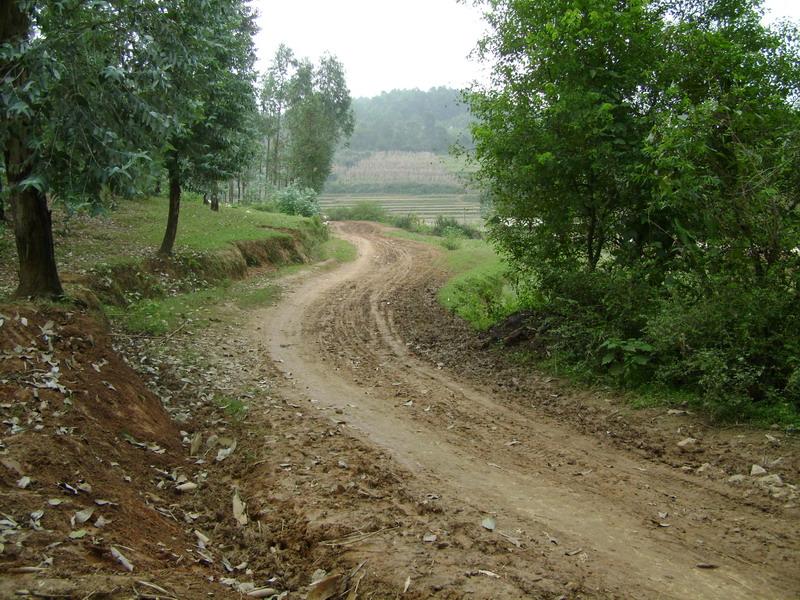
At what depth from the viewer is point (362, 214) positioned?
49281 mm

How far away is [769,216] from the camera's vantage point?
25.5 ft

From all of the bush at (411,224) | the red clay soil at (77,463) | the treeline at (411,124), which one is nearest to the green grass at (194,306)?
the red clay soil at (77,463)

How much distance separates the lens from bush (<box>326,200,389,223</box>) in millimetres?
48719

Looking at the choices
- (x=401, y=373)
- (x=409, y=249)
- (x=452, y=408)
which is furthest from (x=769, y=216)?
(x=409, y=249)

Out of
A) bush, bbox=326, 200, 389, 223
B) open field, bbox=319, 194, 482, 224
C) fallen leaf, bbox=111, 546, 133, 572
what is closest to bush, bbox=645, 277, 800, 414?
fallen leaf, bbox=111, 546, 133, 572

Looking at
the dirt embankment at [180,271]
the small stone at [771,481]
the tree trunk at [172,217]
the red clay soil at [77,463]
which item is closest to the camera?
the red clay soil at [77,463]

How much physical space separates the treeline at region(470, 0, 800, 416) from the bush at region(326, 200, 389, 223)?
36.3 meters

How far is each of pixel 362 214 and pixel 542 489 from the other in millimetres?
44258

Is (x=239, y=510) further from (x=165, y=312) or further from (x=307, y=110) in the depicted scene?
(x=307, y=110)

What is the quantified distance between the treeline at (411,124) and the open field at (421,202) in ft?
62.6

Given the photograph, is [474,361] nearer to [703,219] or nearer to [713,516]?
[703,219]

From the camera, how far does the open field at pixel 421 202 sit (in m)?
63.8

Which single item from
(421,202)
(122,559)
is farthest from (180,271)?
(421,202)

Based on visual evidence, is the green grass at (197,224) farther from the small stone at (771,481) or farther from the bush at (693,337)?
the small stone at (771,481)
